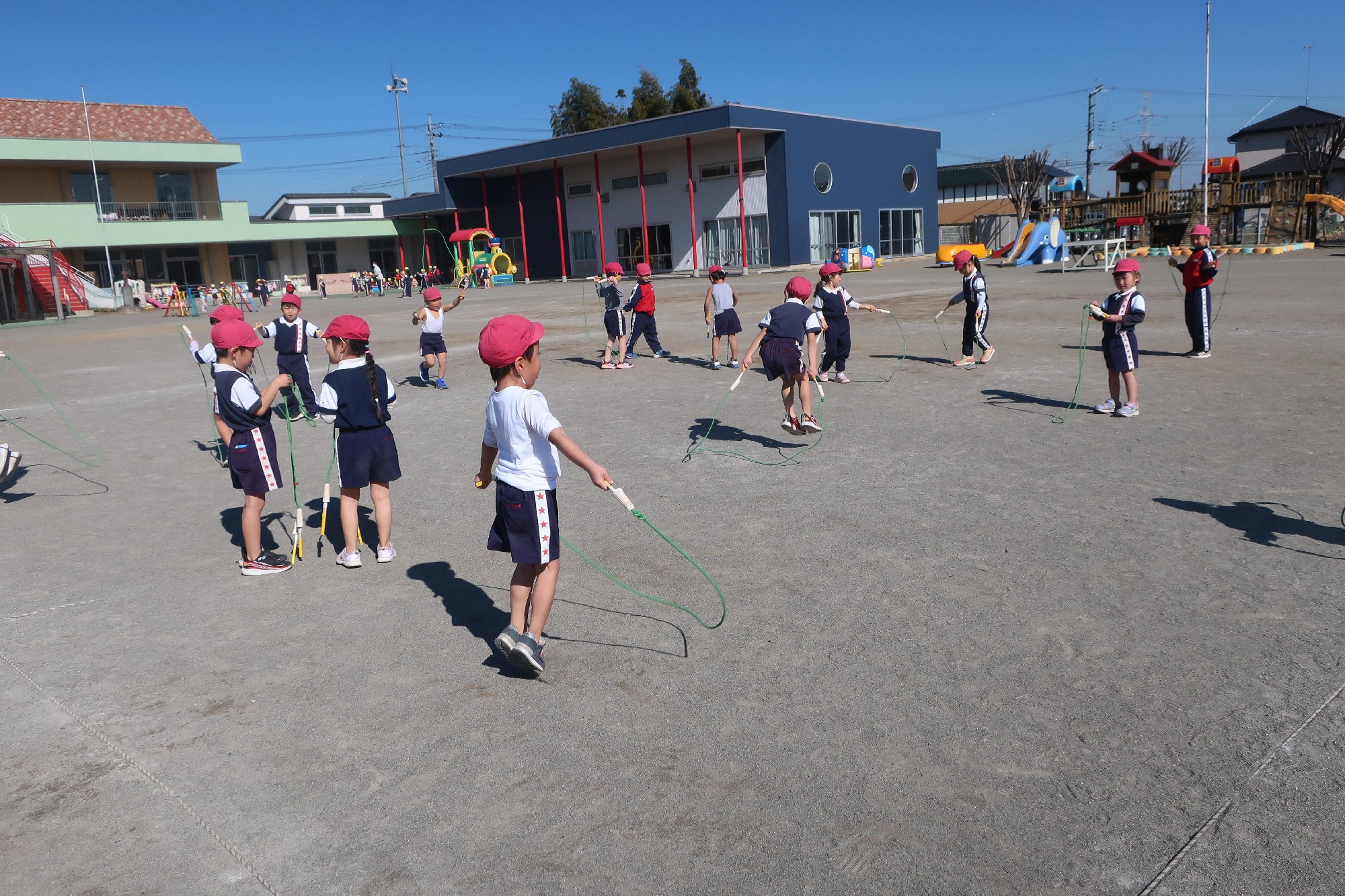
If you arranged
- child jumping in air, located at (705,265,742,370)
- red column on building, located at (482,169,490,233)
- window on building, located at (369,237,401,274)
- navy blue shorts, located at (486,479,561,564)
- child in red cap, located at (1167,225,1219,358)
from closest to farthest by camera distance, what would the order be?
navy blue shorts, located at (486,479,561,564) < child in red cap, located at (1167,225,1219,358) < child jumping in air, located at (705,265,742,370) < red column on building, located at (482,169,490,233) < window on building, located at (369,237,401,274)

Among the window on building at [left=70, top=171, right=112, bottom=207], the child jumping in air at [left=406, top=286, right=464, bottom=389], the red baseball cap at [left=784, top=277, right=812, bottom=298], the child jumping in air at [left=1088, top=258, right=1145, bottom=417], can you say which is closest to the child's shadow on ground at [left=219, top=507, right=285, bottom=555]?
the red baseball cap at [left=784, top=277, right=812, bottom=298]

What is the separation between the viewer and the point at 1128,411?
30.7 ft

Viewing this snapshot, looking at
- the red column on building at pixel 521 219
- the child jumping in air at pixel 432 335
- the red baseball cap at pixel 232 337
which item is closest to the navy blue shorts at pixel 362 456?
the red baseball cap at pixel 232 337

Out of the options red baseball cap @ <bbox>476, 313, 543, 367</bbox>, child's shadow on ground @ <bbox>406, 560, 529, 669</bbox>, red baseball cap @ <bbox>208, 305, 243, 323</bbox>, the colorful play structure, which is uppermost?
the colorful play structure

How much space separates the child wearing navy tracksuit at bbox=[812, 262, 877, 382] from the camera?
11648 millimetres

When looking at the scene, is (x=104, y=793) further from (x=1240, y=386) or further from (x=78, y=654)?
(x=1240, y=386)

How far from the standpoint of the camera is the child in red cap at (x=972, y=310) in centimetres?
1264

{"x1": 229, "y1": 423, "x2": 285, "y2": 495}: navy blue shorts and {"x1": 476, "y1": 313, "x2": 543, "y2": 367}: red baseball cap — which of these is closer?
{"x1": 476, "y1": 313, "x2": 543, "y2": 367}: red baseball cap

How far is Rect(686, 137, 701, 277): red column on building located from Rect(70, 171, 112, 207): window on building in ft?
97.0

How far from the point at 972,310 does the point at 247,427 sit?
32.7ft

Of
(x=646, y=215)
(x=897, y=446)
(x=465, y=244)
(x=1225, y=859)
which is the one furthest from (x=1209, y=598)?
(x=465, y=244)

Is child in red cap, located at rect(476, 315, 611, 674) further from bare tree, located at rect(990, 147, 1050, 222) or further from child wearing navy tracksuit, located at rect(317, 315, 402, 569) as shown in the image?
bare tree, located at rect(990, 147, 1050, 222)

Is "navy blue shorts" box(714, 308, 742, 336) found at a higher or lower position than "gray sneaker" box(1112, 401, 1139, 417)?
higher

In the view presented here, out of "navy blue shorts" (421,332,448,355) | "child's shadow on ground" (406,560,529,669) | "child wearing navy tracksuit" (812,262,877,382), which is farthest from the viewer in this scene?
"navy blue shorts" (421,332,448,355)
